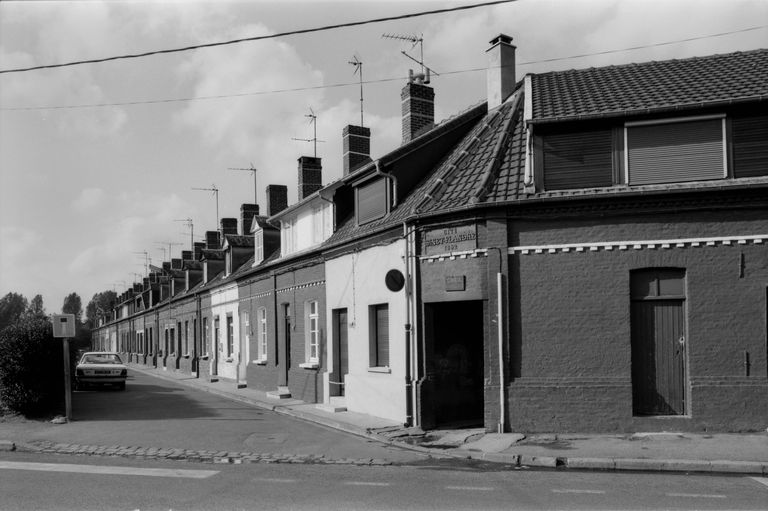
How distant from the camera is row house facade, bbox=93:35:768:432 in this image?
13.3m

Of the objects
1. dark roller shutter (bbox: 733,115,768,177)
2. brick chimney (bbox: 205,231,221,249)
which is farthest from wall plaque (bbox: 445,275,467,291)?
brick chimney (bbox: 205,231,221,249)

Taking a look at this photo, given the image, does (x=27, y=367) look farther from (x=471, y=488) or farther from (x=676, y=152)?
(x=676, y=152)

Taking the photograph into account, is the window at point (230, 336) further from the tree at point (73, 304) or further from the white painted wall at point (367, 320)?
the tree at point (73, 304)

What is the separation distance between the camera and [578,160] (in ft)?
47.1

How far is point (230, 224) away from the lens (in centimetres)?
4341

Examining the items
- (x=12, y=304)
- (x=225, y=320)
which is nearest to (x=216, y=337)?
(x=225, y=320)

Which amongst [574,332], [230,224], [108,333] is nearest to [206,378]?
[230,224]

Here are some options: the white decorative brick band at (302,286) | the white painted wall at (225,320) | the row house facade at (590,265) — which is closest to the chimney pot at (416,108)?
the row house facade at (590,265)

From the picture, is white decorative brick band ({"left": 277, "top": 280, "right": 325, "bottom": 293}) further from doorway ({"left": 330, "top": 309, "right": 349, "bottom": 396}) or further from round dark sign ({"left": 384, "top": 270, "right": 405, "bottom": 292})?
round dark sign ({"left": 384, "top": 270, "right": 405, "bottom": 292})

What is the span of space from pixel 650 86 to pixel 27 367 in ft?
52.1

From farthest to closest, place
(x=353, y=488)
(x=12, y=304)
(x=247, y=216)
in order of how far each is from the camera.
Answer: (x=12, y=304) < (x=247, y=216) < (x=353, y=488)

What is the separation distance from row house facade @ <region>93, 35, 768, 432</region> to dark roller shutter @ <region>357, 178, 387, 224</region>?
110 centimetres

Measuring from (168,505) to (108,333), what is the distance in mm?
88127

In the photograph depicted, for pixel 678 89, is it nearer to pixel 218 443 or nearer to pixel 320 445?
pixel 320 445
